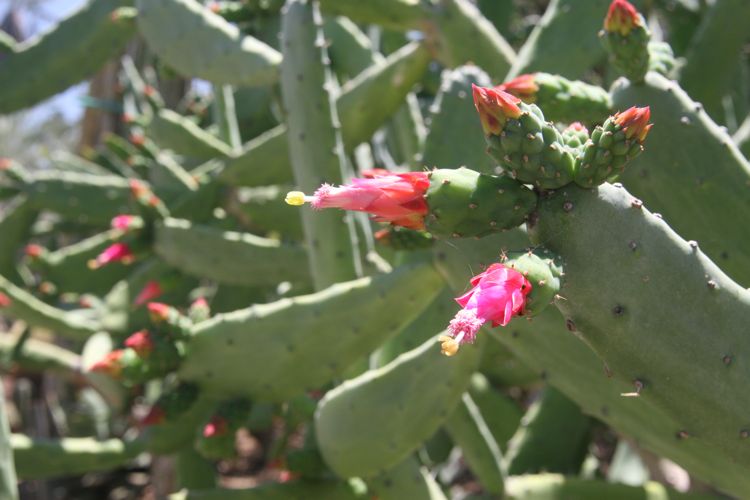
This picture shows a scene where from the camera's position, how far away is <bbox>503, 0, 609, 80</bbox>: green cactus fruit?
89.4 inches

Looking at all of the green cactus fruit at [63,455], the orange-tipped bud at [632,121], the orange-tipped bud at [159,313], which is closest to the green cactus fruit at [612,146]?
the orange-tipped bud at [632,121]

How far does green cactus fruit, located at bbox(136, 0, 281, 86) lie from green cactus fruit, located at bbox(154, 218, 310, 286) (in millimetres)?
523

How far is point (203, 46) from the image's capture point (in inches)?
101

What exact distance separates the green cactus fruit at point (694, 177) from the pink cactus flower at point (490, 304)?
0.79 m

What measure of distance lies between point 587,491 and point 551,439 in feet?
1.42

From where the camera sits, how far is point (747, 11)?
2.65 metres

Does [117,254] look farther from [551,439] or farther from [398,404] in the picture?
[551,439]

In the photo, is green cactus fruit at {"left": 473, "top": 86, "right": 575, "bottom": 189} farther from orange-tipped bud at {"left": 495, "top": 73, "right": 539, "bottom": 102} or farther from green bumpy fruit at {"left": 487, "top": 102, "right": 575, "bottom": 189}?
orange-tipped bud at {"left": 495, "top": 73, "right": 539, "bottom": 102}

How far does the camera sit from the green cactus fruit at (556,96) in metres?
1.64

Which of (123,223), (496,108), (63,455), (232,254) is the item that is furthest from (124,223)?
(496,108)

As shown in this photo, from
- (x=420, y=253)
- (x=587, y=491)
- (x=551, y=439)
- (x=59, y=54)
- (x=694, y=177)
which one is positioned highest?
(x=694, y=177)

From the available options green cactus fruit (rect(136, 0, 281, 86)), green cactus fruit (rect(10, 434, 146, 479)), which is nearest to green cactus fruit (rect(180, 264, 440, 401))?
green cactus fruit (rect(136, 0, 281, 86))

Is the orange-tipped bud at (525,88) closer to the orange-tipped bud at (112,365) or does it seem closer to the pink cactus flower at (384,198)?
the pink cactus flower at (384,198)

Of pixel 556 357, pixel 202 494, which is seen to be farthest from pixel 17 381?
pixel 556 357
